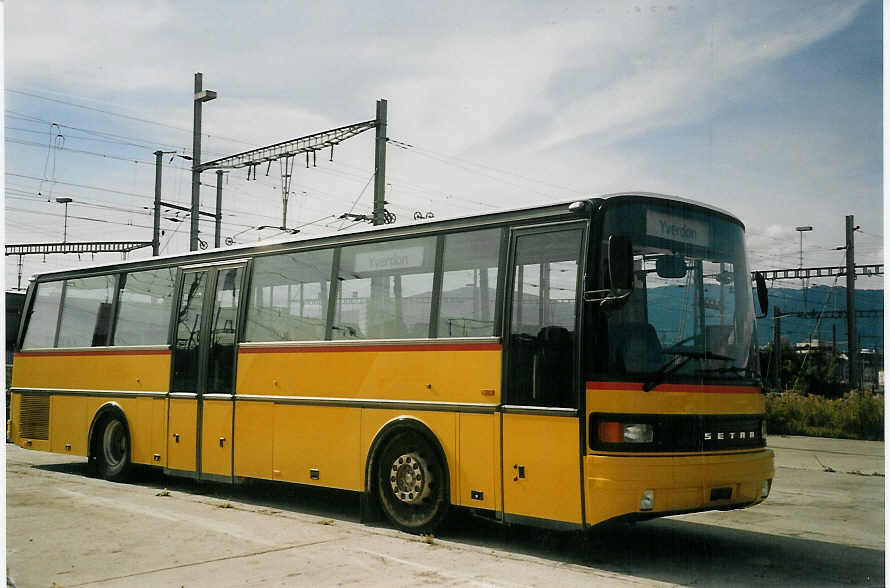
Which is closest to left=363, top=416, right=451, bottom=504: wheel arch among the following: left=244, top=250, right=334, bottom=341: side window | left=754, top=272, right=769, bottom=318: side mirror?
left=244, top=250, right=334, bottom=341: side window

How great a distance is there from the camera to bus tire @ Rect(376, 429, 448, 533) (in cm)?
914

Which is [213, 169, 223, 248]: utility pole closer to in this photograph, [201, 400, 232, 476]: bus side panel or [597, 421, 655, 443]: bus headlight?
A: [201, 400, 232, 476]: bus side panel

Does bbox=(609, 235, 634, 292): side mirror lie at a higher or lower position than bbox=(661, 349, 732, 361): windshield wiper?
higher

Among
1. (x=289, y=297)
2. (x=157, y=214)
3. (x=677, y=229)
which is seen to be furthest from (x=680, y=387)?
(x=157, y=214)

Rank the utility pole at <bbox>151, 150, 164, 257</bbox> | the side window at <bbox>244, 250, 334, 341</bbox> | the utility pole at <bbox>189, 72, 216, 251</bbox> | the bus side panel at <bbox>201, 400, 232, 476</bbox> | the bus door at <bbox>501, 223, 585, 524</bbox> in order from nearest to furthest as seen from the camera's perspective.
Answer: the bus door at <bbox>501, 223, 585, 524</bbox>, the side window at <bbox>244, 250, 334, 341</bbox>, the bus side panel at <bbox>201, 400, 232, 476</bbox>, the utility pole at <bbox>189, 72, 216, 251</bbox>, the utility pole at <bbox>151, 150, 164, 257</bbox>

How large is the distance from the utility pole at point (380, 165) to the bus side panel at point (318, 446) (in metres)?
8.96

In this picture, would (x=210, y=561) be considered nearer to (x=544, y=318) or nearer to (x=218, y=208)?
(x=544, y=318)

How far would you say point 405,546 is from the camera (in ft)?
27.7

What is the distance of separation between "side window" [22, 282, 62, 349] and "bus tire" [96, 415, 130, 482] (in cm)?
205

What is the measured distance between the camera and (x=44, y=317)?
51.1ft

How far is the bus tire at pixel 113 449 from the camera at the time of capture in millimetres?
13625

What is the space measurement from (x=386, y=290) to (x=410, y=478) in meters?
1.98

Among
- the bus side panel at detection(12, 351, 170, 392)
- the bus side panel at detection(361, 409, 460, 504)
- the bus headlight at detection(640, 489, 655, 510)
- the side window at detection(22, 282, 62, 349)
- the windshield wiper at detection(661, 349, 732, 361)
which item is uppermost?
the side window at detection(22, 282, 62, 349)

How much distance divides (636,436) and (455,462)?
1.98 m
